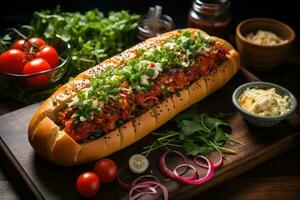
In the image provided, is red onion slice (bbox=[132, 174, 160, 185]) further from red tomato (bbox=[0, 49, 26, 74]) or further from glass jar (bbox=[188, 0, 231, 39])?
glass jar (bbox=[188, 0, 231, 39])

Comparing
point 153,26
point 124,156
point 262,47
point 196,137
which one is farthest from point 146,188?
point 153,26

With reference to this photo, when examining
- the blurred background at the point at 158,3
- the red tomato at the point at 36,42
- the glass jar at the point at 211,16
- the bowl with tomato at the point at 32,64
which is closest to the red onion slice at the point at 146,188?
the bowl with tomato at the point at 32,64

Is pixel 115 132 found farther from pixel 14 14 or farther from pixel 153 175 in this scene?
pixel 14 14

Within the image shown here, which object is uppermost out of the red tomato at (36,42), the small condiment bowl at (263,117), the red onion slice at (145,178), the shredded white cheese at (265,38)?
the red tomato at (36,42)

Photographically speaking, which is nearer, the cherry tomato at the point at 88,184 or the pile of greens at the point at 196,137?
the cherry tomato at the point at 88,184

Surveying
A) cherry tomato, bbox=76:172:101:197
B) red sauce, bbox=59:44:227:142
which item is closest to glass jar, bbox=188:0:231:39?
red sauce, bbox=59:44:227:142

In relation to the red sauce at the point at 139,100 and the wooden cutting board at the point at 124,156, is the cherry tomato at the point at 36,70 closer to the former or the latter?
the wooden cutting board at the point at 124,156

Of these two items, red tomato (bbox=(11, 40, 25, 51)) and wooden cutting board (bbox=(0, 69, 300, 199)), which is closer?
wooden cutting board (bbox=(0, 69, 300, 199))
